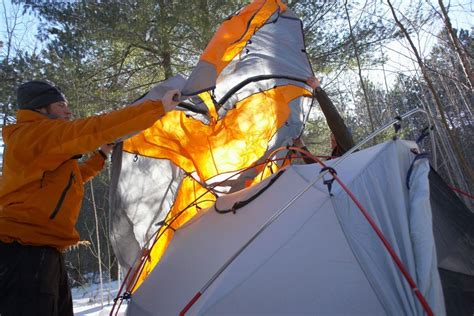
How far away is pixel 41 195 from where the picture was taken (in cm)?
211

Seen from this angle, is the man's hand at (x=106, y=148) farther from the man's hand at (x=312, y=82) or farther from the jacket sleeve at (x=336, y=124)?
the jacket sleeve at (x=336, y=124)

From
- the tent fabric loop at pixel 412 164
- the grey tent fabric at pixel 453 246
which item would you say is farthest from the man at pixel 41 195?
the grey tent fabric at pixel 453 246

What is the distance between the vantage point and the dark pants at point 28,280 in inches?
78.7

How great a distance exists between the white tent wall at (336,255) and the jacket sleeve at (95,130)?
92 cm

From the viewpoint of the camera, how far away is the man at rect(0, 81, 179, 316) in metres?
2.03

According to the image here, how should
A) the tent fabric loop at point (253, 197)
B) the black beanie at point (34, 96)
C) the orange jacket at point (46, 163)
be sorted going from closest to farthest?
1. the orange jacket at point (46, 163)
2. the black beanie at point (34, 96)
3. the tent fabric loop at point (253, 197)

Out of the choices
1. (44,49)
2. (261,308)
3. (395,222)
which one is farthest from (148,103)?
(44,49)

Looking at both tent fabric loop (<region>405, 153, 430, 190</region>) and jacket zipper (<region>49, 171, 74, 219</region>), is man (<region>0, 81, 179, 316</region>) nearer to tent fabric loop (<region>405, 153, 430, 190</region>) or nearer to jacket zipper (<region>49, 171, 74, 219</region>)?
jacket zipper (<region>49, 171, 74, 219</region>)

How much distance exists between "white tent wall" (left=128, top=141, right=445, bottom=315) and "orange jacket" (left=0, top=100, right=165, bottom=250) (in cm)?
91

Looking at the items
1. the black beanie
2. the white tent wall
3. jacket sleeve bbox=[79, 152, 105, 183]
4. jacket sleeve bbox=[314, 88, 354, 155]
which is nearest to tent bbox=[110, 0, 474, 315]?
the white tent wall

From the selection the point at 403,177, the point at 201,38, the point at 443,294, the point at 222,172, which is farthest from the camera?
the point at 201,38

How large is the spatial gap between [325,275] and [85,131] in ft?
4.73

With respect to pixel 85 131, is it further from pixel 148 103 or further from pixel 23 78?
pixel 23 78

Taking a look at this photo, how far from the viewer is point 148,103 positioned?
210cm
